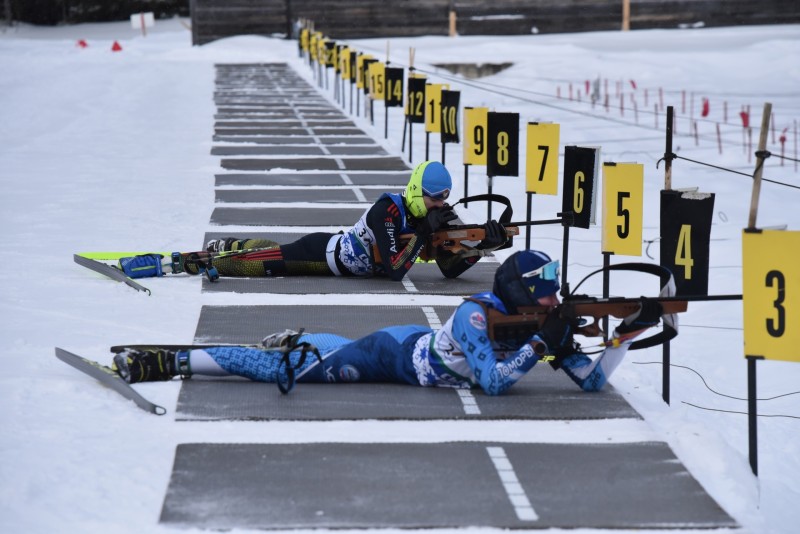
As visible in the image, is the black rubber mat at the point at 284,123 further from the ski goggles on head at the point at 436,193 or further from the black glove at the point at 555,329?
the black glove at the point at 555,329

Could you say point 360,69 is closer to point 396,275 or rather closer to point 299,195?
point 299,195

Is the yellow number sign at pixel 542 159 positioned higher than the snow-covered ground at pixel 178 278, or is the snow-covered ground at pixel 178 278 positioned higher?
the yellow number sign at pixel 542 159

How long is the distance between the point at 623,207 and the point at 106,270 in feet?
15.1

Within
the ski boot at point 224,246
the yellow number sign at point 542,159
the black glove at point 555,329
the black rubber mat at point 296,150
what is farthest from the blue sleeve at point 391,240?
the black rubber mat at point 296,150

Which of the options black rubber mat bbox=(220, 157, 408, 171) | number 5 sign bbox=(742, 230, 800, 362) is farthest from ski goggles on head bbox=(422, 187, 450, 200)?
black rubber mat bbox=(220, 157, 408, 171)

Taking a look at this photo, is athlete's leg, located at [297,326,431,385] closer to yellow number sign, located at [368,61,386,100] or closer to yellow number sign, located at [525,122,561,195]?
yellow number sign, located at [525,122,561,195]

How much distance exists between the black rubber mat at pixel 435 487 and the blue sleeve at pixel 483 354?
59 cm

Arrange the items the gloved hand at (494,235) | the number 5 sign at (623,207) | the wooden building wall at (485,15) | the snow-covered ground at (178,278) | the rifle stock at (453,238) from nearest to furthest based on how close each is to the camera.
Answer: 1. the snow-covered ground at (178,278)
2. the number 5 sign at (623,207)
3. the gloved hand at (494,235)
4. the rifle stock at (453,238)
5. the wooden building wall at (485,15)

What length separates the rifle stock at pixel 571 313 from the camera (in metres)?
6.80

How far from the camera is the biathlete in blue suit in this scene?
22.5ft

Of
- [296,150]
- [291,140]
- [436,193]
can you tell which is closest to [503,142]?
[436,193]

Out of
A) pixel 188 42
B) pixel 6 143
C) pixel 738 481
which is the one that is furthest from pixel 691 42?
pixel 738 481

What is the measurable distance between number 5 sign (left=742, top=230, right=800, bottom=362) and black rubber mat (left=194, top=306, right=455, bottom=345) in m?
3.37

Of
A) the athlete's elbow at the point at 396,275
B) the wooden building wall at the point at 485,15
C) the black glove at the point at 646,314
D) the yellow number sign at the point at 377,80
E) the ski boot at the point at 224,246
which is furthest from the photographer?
the wooden building wall at the point at 485,15
